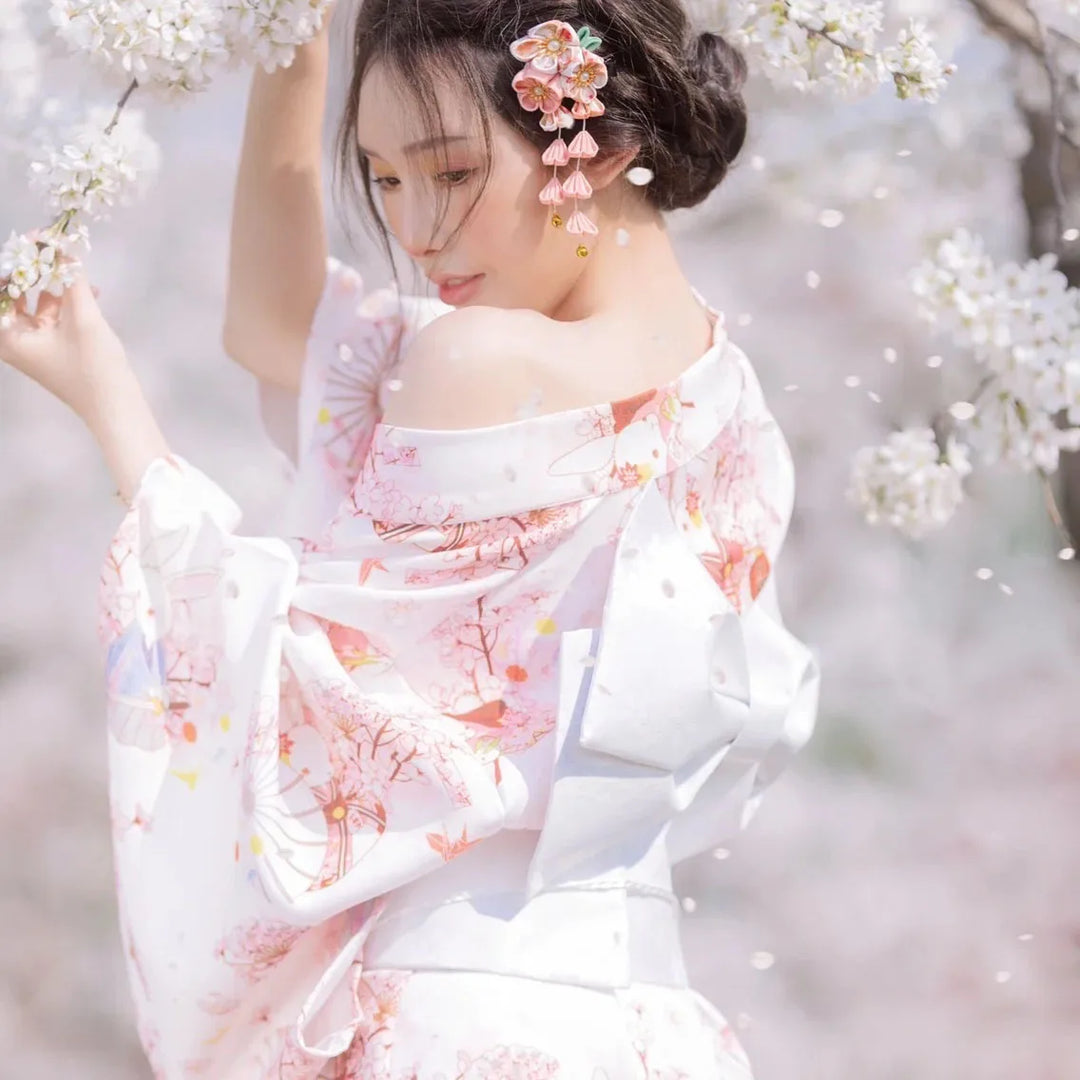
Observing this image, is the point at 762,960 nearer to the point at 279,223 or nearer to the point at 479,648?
the point at 479,648

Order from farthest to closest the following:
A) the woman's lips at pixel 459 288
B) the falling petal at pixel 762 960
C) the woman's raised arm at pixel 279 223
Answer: the falling petal at pixel 762 960
the woman's raised arm at pixel 279 223
the woman's lips at pixel 459 288

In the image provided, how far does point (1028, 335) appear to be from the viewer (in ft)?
4.03

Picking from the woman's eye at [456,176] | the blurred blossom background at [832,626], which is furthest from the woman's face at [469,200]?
the blurred blossom background at [832,626]

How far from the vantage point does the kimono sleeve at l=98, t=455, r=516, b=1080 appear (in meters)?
0.94

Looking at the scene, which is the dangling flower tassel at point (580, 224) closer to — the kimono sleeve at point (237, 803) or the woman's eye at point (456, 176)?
the woman's eye at point (456, 176)

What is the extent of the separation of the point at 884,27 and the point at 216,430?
101 centimetres

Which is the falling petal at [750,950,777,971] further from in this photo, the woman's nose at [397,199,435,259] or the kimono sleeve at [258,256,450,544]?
the woman's nose at [397,199,435,259]

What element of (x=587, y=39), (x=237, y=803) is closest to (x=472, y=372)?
(x=587, y=39)

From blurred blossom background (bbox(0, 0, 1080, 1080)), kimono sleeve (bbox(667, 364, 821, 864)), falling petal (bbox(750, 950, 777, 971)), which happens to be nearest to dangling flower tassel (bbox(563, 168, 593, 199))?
kimono sleeve (bbox(667, 364, 821, 864))

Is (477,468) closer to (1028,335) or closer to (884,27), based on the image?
(1028,335)

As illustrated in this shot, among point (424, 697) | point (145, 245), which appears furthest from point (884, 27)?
point (424, 697)

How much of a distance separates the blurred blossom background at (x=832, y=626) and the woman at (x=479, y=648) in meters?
0.61

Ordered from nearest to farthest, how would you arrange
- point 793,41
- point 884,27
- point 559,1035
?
1. point 559,1035
2. point 793,41
3. point 884,27

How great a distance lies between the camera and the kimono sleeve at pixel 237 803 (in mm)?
940
